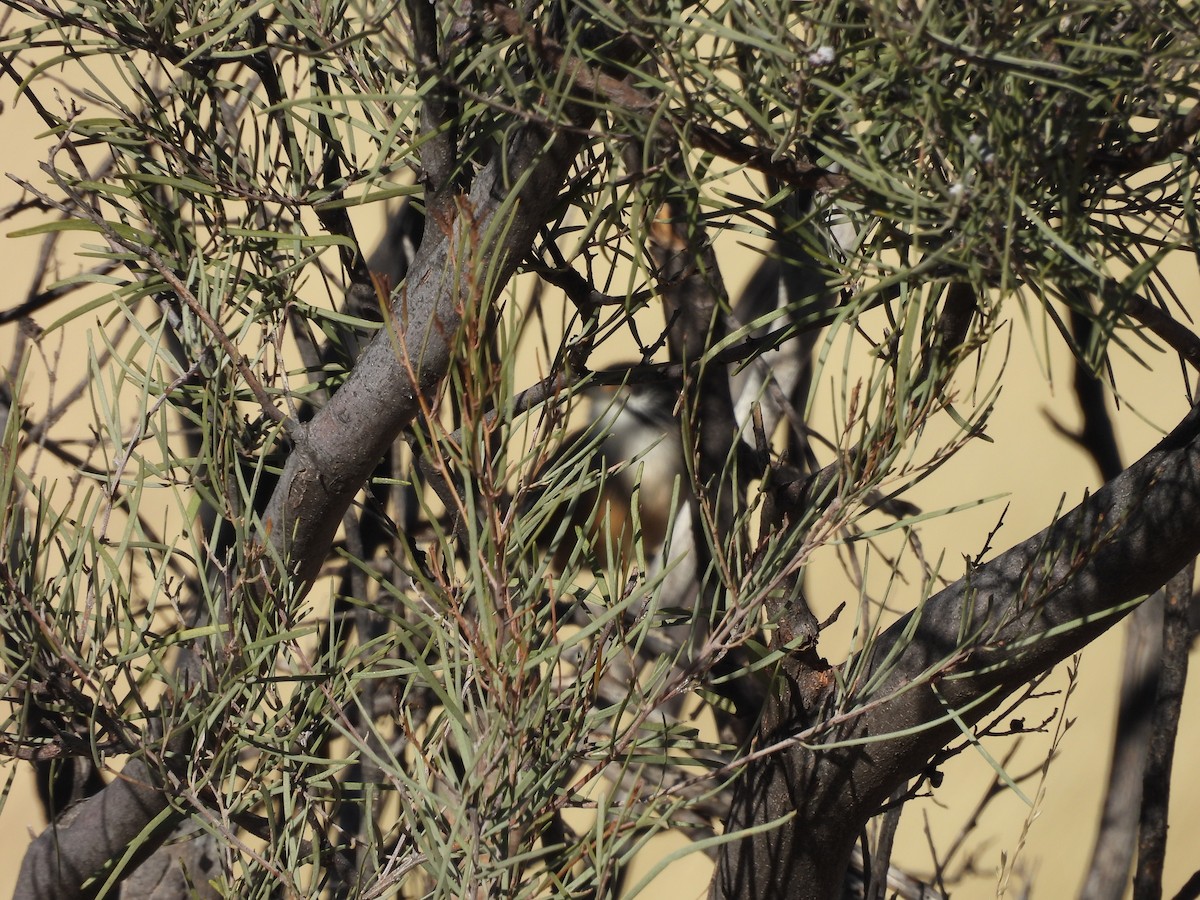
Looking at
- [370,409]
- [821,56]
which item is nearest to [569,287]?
[370,409]

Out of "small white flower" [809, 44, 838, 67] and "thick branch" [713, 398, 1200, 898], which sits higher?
"small white flower" [809, 44, 838, 67]

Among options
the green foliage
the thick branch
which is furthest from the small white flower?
the thick branch

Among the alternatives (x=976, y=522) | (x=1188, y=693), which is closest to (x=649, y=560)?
(x=976, y=522)

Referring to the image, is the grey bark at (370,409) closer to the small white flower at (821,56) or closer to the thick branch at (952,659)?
the small white flower at (821,56)

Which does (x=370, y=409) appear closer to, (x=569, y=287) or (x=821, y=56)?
(x=569, y=287)

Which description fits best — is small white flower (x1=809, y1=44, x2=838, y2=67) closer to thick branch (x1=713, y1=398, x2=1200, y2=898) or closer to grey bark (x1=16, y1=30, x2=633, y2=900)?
grey bark (x1=16, y1=30, x2=633, y2=900)

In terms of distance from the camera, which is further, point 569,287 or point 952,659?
point 569,287

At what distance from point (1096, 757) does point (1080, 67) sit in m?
0.91

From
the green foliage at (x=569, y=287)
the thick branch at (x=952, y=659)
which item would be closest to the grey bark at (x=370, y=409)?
the green foliage at (x=569, y=287)

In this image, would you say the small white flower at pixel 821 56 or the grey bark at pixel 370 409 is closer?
the small white flower at pixel 821 56

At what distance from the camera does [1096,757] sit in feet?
3.32

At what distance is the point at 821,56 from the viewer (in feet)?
0.96

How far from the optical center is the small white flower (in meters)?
0.29

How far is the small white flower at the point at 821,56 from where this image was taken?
0.29 meters
